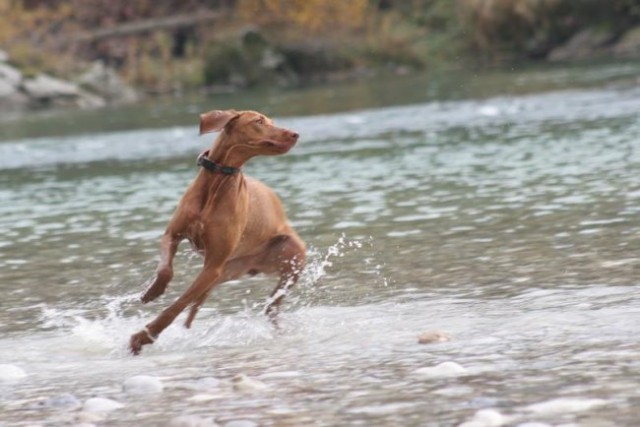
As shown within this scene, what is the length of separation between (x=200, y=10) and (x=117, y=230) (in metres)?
33.9

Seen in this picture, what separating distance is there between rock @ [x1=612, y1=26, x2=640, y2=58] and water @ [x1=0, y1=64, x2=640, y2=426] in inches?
612

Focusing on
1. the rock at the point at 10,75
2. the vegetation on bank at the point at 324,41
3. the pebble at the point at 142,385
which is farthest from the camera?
the vegetation on bank at the point at 324,41

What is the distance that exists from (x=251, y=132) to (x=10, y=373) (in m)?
1.75

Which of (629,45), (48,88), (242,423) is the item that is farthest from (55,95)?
(242,423)

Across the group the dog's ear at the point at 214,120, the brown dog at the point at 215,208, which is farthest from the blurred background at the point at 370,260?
the dog's ear at the point at 214,120

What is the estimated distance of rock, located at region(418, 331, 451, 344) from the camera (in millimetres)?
6707

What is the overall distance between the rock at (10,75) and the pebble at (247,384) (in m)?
29.9

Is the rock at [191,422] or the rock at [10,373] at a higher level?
the rock at [191,422]

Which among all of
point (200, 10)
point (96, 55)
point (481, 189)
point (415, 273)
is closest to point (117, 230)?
point (481, 189)

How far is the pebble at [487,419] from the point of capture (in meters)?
4.97

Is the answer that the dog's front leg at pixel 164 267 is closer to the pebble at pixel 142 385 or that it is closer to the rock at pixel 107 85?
the pebble at pixel 142 385

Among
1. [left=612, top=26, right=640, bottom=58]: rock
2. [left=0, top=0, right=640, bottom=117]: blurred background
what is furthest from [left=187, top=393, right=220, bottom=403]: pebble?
[left=0, top=0, right=640, bottom=117]: blurred background

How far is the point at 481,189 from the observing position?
13.0 metres

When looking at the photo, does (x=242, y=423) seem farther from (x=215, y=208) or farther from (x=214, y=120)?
(x=214, y=120)
